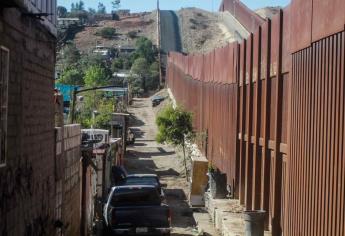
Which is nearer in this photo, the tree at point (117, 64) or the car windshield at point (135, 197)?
the car windshield at point (135, 197)

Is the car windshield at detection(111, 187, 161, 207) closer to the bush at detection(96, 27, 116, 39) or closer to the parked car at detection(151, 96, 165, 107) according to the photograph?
the parked car at detection(151, 96, 165, 107)

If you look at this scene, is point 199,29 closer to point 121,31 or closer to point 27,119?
point 121,31

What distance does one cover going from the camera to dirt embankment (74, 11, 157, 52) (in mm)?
151000

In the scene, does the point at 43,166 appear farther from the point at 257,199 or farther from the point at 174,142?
the point at 174,142

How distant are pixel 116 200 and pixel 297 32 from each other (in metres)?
7.85

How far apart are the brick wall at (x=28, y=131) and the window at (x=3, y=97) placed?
0.40 feet

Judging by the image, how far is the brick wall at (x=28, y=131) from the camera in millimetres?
7995

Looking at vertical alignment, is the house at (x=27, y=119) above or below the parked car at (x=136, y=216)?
above

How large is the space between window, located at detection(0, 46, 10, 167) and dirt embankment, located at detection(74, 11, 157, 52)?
136 m

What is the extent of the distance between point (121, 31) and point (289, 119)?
15667 centimetres

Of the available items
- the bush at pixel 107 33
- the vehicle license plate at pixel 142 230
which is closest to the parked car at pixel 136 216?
the vehicle license plate at pixel 142 230

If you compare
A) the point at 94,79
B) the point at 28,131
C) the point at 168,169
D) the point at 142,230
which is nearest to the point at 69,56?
the point at 94,79

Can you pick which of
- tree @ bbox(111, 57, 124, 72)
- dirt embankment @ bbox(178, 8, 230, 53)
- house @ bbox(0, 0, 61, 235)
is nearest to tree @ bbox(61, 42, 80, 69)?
tree @ bbox(111, 57, 124, 72)

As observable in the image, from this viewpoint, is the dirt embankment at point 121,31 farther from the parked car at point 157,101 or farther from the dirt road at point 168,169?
the dirt road at point 168,169
